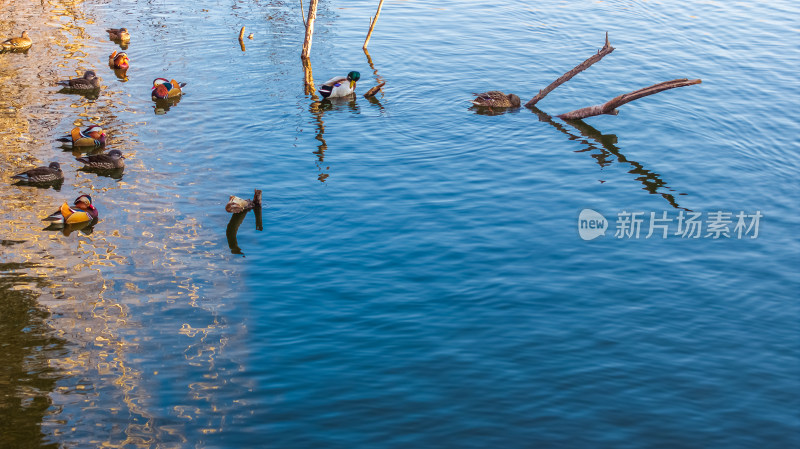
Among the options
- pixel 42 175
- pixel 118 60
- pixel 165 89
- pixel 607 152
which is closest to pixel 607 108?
pixel 607 152

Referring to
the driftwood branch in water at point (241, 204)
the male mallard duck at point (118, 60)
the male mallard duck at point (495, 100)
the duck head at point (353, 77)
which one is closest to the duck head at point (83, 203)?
the driftwood branch in water at point (241, 204)

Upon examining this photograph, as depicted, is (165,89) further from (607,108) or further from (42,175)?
(607,108)

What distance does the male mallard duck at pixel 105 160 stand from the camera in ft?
60.4

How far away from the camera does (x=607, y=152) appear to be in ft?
69.1

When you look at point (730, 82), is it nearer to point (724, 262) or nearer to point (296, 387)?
point (724, 262)

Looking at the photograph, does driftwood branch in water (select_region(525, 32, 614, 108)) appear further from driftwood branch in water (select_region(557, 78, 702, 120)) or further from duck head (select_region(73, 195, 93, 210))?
duck head (select_region(73, 195, 93, 210))

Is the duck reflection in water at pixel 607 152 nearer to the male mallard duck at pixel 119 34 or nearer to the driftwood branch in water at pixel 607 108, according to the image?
the driftwood branch in water at pixel 607 108

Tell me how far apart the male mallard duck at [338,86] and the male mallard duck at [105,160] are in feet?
23.9

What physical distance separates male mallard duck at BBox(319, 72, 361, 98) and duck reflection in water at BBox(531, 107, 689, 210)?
602 centimetres

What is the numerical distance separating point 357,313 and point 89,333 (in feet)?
15.5

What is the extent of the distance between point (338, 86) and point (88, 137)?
7.85 m

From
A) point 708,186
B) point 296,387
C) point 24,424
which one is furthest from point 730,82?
point 24,424

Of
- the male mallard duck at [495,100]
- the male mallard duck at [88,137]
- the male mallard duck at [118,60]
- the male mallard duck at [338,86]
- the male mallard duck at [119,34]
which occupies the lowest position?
the male mallard duck at [88,137]

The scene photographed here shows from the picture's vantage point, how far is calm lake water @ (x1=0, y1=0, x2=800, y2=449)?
11.1 m
